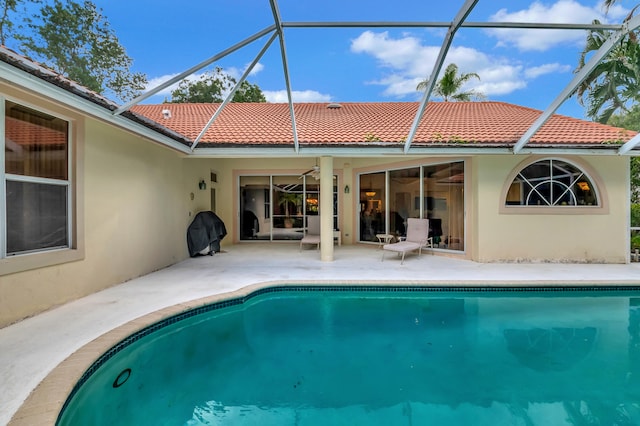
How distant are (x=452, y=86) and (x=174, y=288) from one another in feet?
79.9

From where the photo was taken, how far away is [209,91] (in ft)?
94.6

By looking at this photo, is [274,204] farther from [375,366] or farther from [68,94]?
[375,366]

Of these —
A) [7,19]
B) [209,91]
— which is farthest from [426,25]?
[209,91]

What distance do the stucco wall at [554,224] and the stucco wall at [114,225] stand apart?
333 inches

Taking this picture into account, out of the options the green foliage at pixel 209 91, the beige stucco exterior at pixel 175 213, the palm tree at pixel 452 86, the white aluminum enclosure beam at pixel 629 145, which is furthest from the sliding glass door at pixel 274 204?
the green foliage at pixel 209 91

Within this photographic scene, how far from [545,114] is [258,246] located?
9691mm

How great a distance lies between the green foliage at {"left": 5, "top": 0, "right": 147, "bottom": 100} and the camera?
2059 cm

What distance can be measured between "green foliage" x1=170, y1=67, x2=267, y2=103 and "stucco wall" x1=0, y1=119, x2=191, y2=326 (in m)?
21.3

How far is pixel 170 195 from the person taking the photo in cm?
916

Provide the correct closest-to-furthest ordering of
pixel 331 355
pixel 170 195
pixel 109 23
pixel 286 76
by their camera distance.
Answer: pixel 331 355 < pixel 286 76 < pixel 170 195 < pixel 109 23

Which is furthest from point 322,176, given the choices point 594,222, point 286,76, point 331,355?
point 594,222

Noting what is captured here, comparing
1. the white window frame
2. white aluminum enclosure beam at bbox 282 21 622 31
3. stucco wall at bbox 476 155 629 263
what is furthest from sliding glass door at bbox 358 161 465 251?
the white window frame

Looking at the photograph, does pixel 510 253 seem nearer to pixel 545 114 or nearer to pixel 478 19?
pixel 545 114

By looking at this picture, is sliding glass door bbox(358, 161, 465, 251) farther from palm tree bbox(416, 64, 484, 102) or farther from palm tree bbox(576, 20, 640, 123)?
palm tree bbox(416, 64, 484, 102)
